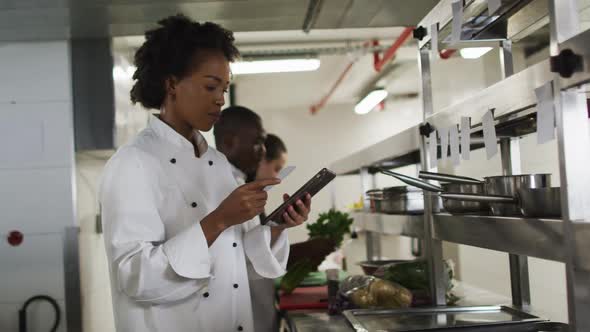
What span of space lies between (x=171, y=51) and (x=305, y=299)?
4.54 ft

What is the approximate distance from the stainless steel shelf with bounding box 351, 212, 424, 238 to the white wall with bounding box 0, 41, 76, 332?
1.58 metres

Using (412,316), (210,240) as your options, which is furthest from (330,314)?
(210,240)

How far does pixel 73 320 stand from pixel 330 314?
5.11 ft

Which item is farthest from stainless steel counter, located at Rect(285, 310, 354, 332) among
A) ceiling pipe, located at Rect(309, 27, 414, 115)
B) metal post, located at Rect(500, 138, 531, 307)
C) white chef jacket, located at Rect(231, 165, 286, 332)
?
ceiling pipe, located at Rect(309, 27, 414, 115)

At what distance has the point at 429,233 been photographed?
6.75 feet

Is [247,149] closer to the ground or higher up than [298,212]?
higher up

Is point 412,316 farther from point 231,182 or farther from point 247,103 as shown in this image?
point 247,103

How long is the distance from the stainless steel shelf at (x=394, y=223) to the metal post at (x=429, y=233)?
→ 0.31 ft

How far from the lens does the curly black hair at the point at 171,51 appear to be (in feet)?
5.97

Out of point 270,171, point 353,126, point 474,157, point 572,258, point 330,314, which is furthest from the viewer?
point 353,126

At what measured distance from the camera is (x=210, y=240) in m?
1.66

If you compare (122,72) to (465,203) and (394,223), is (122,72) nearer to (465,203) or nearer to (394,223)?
(394,223)

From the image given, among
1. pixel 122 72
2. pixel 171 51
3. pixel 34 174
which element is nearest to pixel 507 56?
pixel 171 51

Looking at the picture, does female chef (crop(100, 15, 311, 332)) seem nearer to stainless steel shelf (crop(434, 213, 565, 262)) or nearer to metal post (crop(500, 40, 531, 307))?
stainless steel shelf (crop(434, 213, 565, 262))
